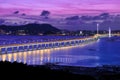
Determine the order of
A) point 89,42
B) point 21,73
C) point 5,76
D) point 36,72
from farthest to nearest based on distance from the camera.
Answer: point 89,42
point 36,72
point 21,73
point 5,76

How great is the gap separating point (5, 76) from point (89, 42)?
113 metres

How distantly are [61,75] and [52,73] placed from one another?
1.70ft

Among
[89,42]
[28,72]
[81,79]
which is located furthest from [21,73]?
[89,42]

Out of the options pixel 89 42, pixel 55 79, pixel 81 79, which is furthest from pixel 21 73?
pixel 89 42

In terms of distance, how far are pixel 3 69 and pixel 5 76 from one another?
1344 mm

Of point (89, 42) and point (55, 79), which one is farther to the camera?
point (89, 42)

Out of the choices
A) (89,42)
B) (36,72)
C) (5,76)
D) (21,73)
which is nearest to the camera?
(5,76)

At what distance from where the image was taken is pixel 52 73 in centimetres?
1823

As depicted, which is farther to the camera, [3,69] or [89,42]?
[89,42]

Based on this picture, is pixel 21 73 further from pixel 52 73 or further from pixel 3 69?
pixel 52 73

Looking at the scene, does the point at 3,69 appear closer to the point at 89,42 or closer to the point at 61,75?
the point at 61,75

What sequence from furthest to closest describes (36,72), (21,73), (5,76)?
(36,72)
(21,73)
(5,76)

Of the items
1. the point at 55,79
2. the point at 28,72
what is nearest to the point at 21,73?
the point at 28,72

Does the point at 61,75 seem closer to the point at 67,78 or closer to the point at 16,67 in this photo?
the point at 67,78
